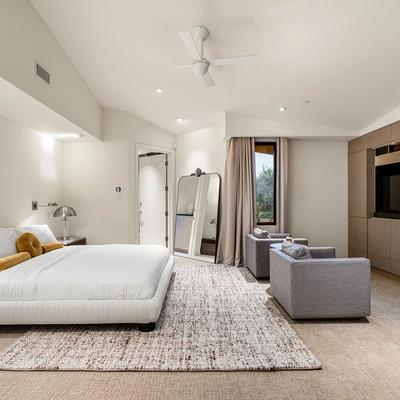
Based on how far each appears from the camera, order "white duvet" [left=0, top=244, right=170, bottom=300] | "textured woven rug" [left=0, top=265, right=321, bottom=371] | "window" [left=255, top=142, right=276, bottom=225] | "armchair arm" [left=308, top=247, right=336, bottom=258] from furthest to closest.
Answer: "window" [left=255, top=142, right=276, bottom=225]
"armchair arm" [left=308, top=247, right=336, bottom=258]
"white duvet" [left=0, top=244, right=170, bottom=300]
"textured woven rug" [left=0, top=265, right=321, bottom=371]

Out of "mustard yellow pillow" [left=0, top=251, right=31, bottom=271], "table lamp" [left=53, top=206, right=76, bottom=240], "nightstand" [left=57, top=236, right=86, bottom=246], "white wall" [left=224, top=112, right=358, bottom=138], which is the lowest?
"nightstand" [left=57, top=236, right=86, bottom=246]

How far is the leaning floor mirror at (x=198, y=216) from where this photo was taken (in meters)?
5.62

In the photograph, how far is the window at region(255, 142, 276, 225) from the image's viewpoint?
541cm

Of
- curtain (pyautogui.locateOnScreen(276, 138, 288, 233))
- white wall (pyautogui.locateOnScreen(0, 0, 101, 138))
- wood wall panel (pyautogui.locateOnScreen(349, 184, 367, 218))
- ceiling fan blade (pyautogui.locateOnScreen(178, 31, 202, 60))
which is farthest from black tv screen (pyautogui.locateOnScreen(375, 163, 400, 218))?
white wall (pyautogui.locateOnScreen(0, 0, 101, 138))

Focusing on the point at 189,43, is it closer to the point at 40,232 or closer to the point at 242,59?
the point at 242,59

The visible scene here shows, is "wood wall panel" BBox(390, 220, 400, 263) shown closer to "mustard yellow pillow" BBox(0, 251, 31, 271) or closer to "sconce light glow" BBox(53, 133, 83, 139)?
"mustard yellow pillow" BBox(0, 251, 31, 271)

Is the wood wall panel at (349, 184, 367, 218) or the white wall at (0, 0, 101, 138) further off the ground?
the white wall at (0, 0, 101, 138)

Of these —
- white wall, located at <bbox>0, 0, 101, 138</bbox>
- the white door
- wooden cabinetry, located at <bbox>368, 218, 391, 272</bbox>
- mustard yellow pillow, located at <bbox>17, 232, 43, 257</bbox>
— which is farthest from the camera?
the white door

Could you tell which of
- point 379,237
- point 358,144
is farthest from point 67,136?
point 379,237

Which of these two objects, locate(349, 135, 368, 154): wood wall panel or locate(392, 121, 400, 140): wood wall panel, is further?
locate(349, 135, 368, 154): wood wall panel

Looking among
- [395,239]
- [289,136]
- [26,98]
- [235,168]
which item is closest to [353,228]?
→ [395,239]

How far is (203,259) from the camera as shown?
5.59 metres

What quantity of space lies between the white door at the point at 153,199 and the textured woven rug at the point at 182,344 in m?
3.40

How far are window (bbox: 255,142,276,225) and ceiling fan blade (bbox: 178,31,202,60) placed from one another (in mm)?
2834
